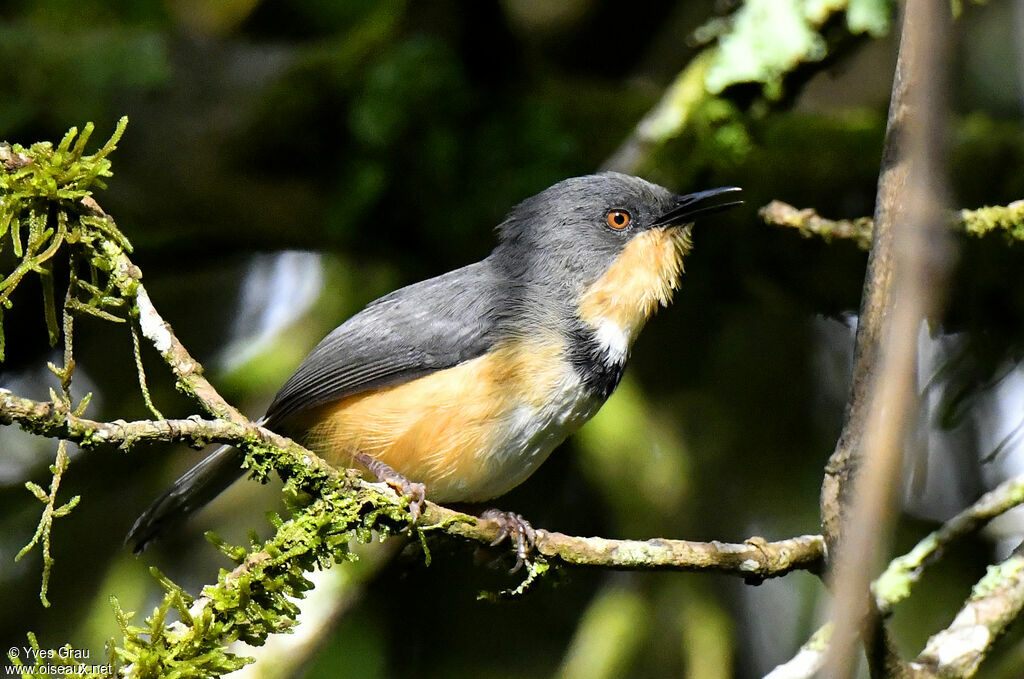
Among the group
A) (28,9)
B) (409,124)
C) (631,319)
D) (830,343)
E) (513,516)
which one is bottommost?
(513,516)

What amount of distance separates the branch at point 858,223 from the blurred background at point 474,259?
112 centimetres

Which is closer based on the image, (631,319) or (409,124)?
(631,319)

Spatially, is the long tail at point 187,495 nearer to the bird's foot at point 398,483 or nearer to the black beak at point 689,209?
the bird's foot at point 398,483

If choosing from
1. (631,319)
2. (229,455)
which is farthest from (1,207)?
(631,319)

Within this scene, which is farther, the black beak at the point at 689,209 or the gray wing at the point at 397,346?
the black beak at the point at 689,209

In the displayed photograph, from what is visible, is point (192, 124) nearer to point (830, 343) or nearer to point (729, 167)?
point (729, 167)

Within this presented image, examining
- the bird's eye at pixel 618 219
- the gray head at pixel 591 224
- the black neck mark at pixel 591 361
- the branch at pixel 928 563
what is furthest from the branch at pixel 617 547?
the bird's eye at pixel 618 219

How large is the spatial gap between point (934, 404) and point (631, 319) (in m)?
1.92

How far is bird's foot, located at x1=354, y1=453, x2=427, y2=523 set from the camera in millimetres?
2930

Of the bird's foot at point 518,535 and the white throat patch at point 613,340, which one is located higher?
the white throat patch at point 613,340

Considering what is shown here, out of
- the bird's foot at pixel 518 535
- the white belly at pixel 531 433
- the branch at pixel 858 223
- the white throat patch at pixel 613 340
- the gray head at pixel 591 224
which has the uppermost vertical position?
the gray head at pixel 591 224

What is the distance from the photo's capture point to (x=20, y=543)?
5508mm

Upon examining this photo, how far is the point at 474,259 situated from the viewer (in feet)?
19.4

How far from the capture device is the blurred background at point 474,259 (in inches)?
198
